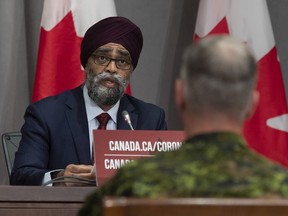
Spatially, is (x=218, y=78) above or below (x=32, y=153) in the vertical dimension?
below

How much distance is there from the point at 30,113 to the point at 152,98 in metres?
1.68

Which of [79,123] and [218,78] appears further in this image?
[79,123]

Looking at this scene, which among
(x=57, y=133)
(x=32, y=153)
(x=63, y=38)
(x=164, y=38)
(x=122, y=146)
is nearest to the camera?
(x=122, y=146)

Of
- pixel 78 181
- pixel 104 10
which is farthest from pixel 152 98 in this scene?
pixel 78 181

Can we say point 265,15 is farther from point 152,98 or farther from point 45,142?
point 45,142

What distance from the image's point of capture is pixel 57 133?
4.27 metres

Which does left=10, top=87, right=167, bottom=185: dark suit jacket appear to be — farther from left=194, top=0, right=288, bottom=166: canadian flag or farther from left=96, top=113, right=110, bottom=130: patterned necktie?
left=194, top=0, right=288, bottom=166: canadian flag

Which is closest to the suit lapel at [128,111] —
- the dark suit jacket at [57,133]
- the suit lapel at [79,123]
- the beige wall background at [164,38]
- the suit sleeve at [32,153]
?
the dark suit jacket at [57,133]

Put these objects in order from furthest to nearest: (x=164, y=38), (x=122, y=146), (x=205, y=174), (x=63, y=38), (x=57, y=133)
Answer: (x=164, y=38) < (x=63, y=38) < (x=57, y=133) < (x=122, y=146) < (x=205, y=174)

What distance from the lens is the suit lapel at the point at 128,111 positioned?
14.1 feet

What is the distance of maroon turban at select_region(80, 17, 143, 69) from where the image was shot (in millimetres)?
4367

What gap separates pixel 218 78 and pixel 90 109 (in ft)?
7.96

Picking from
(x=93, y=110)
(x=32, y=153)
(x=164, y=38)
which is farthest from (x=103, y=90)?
(x=164, y=38)

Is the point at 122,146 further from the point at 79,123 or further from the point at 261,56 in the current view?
the point at 261,56
